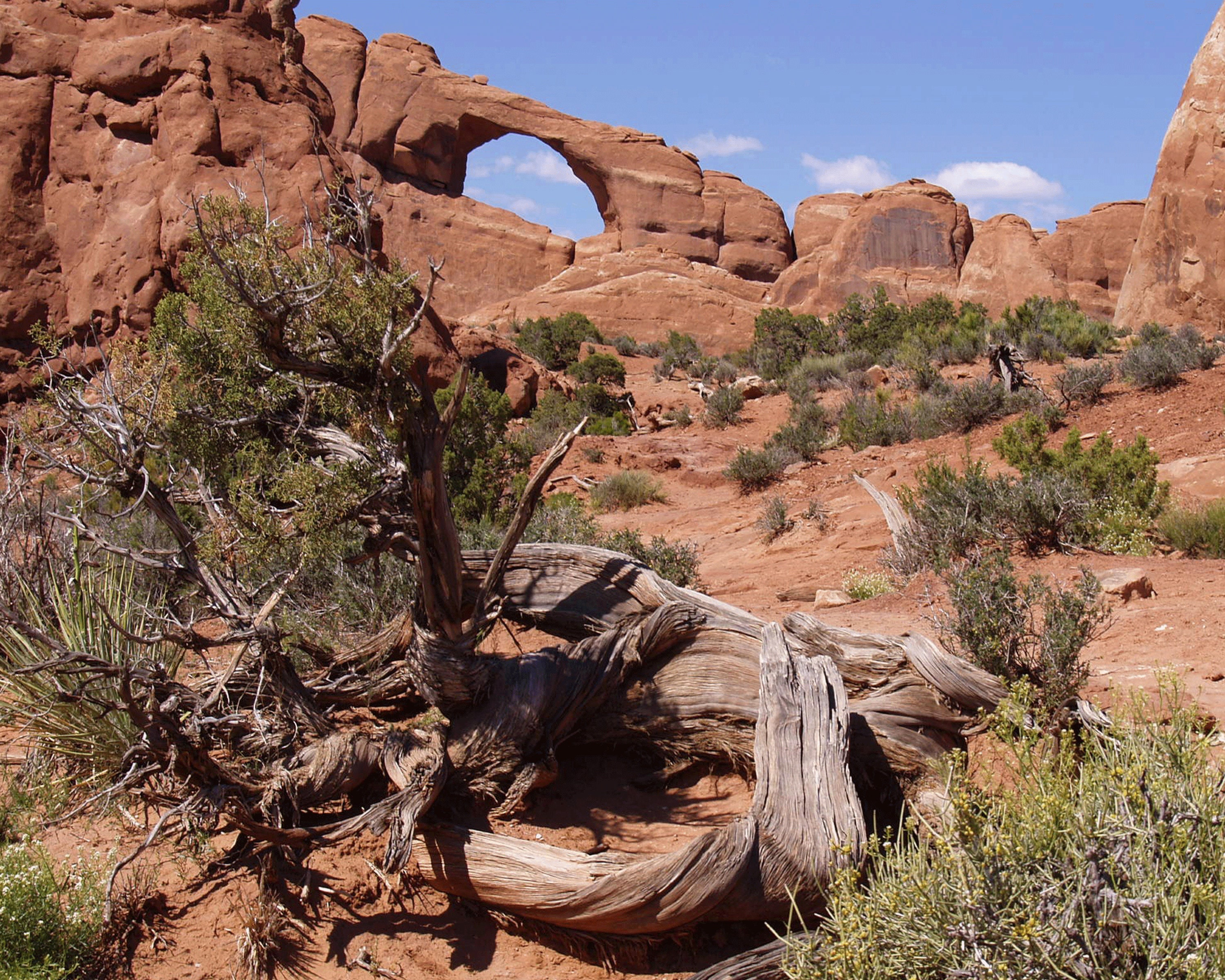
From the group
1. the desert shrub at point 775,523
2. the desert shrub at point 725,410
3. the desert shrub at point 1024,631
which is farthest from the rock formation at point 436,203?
the desert shrub at point 775,523

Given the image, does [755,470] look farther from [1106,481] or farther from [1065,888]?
[1065,888]

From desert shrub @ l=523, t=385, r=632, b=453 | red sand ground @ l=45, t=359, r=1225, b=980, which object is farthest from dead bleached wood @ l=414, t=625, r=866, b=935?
desert shrub @ l=523, t=385, r=632, b=453

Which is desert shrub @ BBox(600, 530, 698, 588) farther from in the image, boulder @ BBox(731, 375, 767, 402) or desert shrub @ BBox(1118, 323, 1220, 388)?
boulder @ BBox(731, 375, 767, 402)

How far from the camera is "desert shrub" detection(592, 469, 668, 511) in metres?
12.4

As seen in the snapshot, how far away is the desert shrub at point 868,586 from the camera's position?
6.81 metres

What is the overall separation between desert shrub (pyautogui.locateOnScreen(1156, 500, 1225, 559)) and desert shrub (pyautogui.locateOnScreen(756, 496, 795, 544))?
337 cm

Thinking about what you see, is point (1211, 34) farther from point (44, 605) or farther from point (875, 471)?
point (44, 605)

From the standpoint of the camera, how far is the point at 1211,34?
19688mm

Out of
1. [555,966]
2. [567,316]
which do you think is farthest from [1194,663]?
[567,316]

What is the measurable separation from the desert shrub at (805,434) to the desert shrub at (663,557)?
21.1 feet

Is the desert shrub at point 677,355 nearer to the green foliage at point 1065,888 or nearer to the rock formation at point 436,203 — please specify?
the rock formation at point 436,203

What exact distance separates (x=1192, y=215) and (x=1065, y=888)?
21320 millimetres

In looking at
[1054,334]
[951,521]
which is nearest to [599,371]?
[1054,334]

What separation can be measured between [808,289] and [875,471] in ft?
99.8
